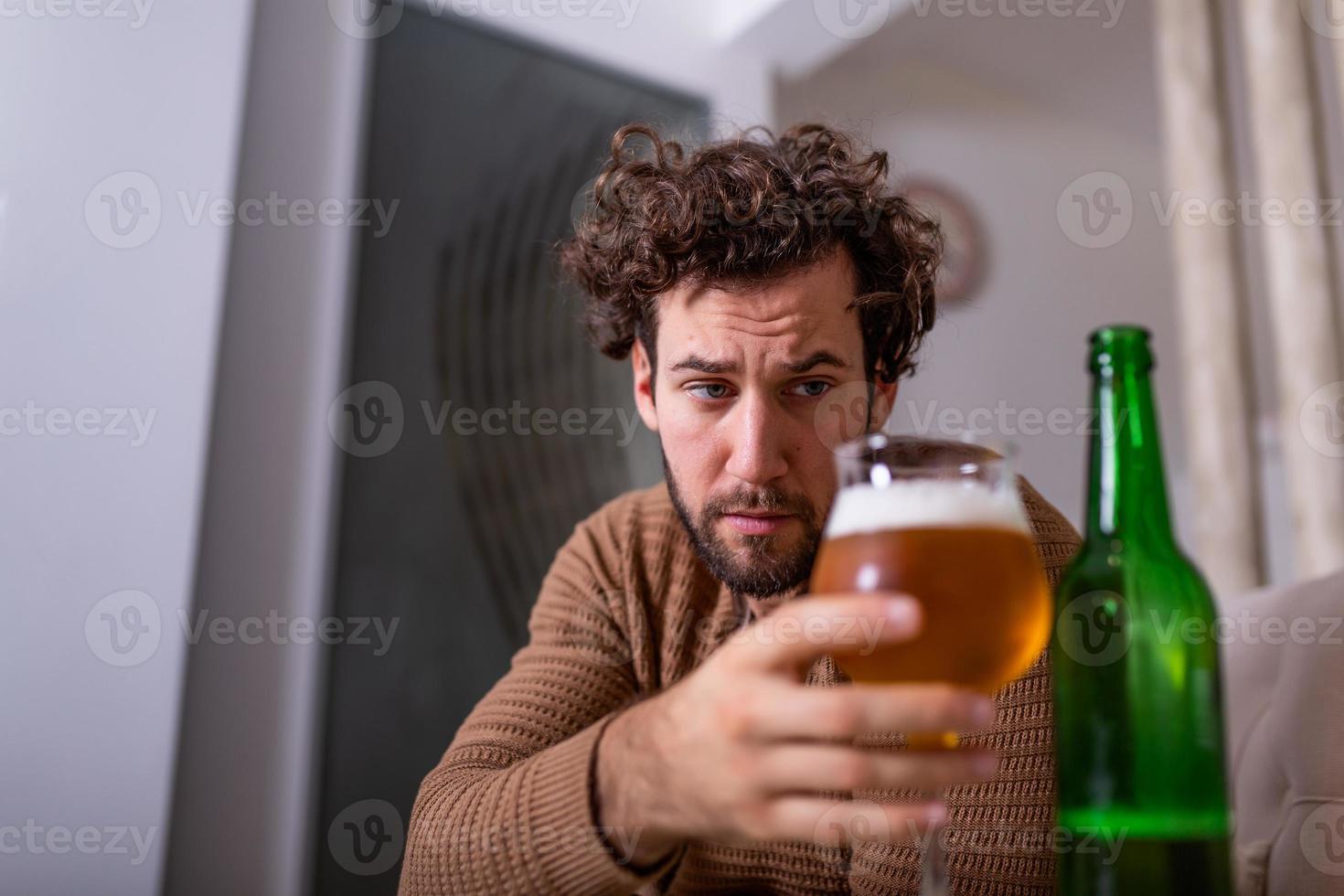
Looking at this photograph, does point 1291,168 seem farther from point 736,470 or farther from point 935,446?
point 935,446

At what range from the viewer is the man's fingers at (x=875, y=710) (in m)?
0.59

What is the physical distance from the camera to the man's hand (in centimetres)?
60

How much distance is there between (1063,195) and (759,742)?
4.77 m

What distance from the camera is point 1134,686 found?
0.68 m

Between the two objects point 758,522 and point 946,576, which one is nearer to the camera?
point 946,576

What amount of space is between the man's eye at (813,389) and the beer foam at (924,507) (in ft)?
2.12
